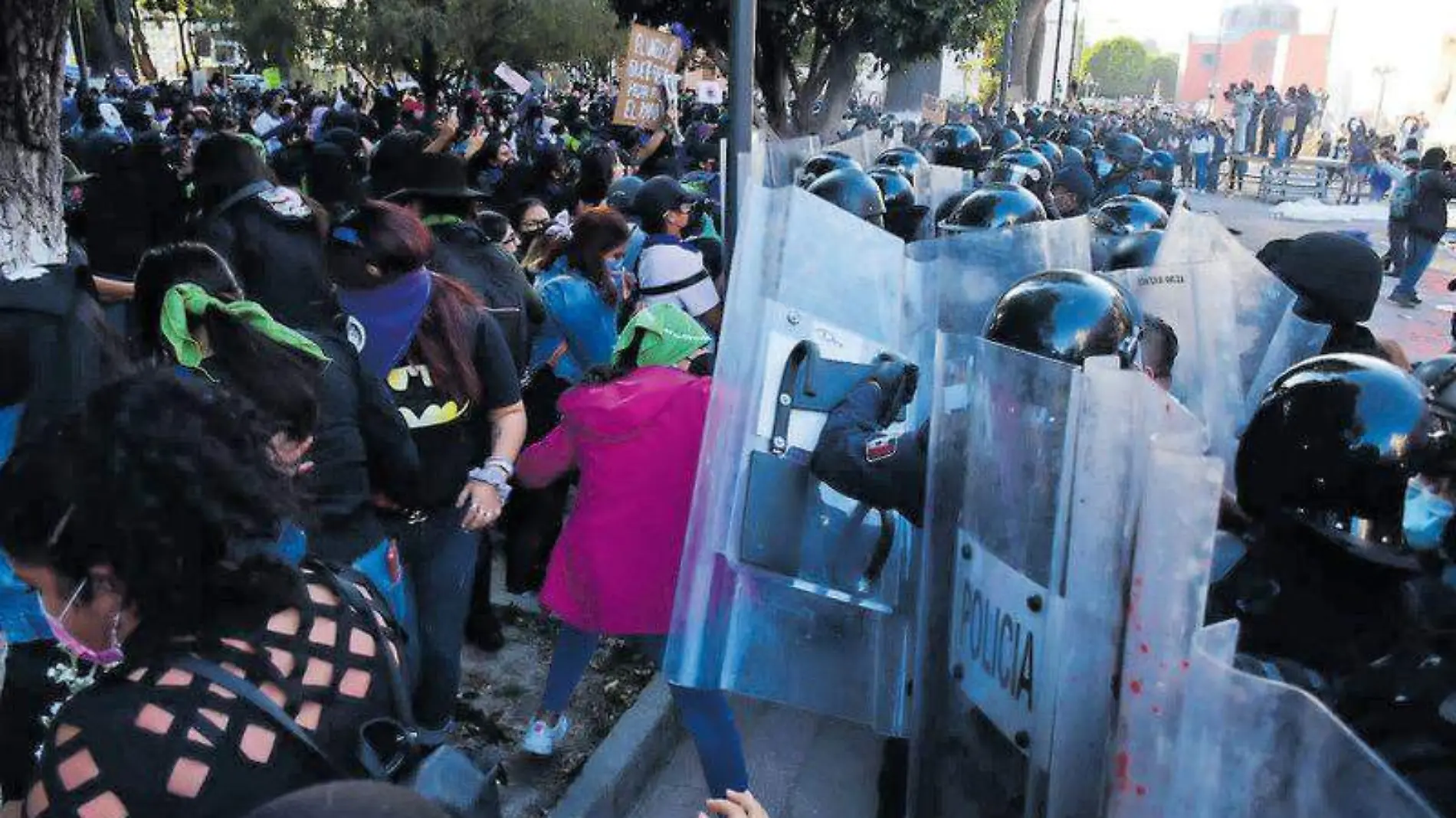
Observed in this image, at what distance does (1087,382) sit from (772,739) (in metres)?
2.72

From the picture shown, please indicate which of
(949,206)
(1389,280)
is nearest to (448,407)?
(949,206)

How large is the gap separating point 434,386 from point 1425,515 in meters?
2.39

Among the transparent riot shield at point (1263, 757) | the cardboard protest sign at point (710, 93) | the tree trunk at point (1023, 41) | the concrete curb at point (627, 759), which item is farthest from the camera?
the tree trunk at point (1023, 41)

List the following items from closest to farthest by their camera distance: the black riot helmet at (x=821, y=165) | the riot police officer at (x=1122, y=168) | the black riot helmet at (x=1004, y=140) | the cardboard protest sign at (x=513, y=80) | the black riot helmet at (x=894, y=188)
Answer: the black riot helmet at (x=894, y=188) < the black riot helmet at (x=821, y=165) < the riot police officer at (x=1122, y=168) < the cardboard protest sign at (x=513, y=80) < the black riot helmet at (x=1004, y=140)

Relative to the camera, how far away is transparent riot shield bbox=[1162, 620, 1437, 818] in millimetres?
1183

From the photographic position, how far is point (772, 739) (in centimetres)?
401

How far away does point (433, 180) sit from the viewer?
4277 mm

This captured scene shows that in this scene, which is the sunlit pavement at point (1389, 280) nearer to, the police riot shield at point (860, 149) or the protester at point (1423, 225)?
the protester at point (1423, 225)

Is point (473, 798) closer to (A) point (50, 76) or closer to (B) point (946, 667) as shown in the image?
(B) point (946, 667)

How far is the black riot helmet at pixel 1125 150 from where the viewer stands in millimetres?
12047

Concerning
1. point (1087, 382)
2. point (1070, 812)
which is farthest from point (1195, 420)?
point (1070, 812)

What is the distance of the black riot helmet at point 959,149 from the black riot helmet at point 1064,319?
9008mm

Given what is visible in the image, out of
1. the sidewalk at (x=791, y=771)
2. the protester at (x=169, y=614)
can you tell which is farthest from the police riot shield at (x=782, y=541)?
the sidewalk at (x=791, y=771)

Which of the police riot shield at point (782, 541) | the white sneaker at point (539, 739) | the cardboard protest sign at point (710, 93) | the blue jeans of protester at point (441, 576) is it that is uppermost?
the cardboard protest sign at point (710, 93)
